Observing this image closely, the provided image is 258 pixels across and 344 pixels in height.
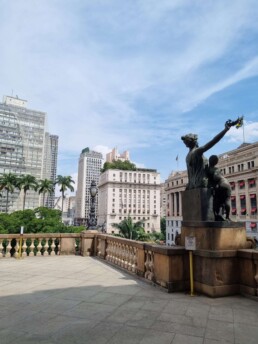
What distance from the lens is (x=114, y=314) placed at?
15.8ft

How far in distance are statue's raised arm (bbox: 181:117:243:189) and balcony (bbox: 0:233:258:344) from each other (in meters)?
1.81

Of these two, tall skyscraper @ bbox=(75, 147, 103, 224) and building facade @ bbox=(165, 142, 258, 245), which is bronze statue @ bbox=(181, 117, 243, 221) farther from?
tall skyscraper @ bbox=(75, 147, 103, 224)

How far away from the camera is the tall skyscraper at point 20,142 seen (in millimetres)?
108525

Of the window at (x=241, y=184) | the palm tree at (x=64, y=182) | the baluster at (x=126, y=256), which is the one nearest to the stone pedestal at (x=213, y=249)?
the baluster at (x=126, y=256)

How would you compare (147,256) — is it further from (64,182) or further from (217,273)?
(64,182)

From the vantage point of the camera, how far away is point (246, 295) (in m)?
5.93

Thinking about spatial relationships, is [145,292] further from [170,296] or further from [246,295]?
[246,295]

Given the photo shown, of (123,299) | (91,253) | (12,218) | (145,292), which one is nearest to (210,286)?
(145,292)

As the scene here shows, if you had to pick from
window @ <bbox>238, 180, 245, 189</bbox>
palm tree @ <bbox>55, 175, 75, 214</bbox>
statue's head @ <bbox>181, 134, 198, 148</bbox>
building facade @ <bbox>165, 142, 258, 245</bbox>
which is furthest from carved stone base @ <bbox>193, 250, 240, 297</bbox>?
palm tree @ <bbox>55, 175, 75, 214</bbox>

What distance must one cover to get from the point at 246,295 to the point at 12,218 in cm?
3769

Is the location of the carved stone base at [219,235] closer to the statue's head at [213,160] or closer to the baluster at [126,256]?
the statue's head at [213,160]

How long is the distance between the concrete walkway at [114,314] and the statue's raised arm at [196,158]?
2.74m

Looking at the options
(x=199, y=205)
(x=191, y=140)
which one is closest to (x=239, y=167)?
(x=191, y=140)

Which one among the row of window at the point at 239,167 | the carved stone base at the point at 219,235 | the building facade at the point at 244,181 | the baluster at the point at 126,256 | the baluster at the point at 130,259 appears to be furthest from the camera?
the row of window at the point at 239,167
